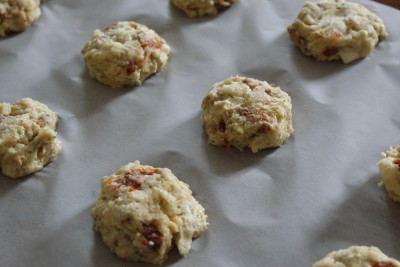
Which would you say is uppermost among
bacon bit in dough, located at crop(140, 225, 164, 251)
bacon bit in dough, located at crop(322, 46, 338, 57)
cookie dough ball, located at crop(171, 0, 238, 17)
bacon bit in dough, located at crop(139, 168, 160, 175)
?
cookie dough ball, located at crop(171, 0, 238, 17)

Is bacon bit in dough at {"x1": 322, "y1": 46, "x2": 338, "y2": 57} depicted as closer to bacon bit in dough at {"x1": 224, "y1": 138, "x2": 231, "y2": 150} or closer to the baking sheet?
the baking sheet

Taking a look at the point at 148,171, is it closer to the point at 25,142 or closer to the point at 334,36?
the point at 25,142

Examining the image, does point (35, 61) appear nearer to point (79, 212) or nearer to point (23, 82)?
point (23, 82)

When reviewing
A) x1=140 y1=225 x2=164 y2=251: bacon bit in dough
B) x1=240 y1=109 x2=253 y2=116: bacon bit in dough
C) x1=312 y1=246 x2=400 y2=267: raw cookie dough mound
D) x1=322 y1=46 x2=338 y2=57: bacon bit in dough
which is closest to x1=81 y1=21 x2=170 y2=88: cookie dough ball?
x1=240 y1=109 x2=253 y2=116: bacon bit in dough

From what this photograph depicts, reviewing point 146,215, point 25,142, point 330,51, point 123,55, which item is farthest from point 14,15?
point 330,51

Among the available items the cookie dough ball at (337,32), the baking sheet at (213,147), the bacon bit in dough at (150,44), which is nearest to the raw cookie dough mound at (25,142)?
the baking sheet at (213,147)

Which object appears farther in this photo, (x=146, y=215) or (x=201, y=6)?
(x=201, y=6)
